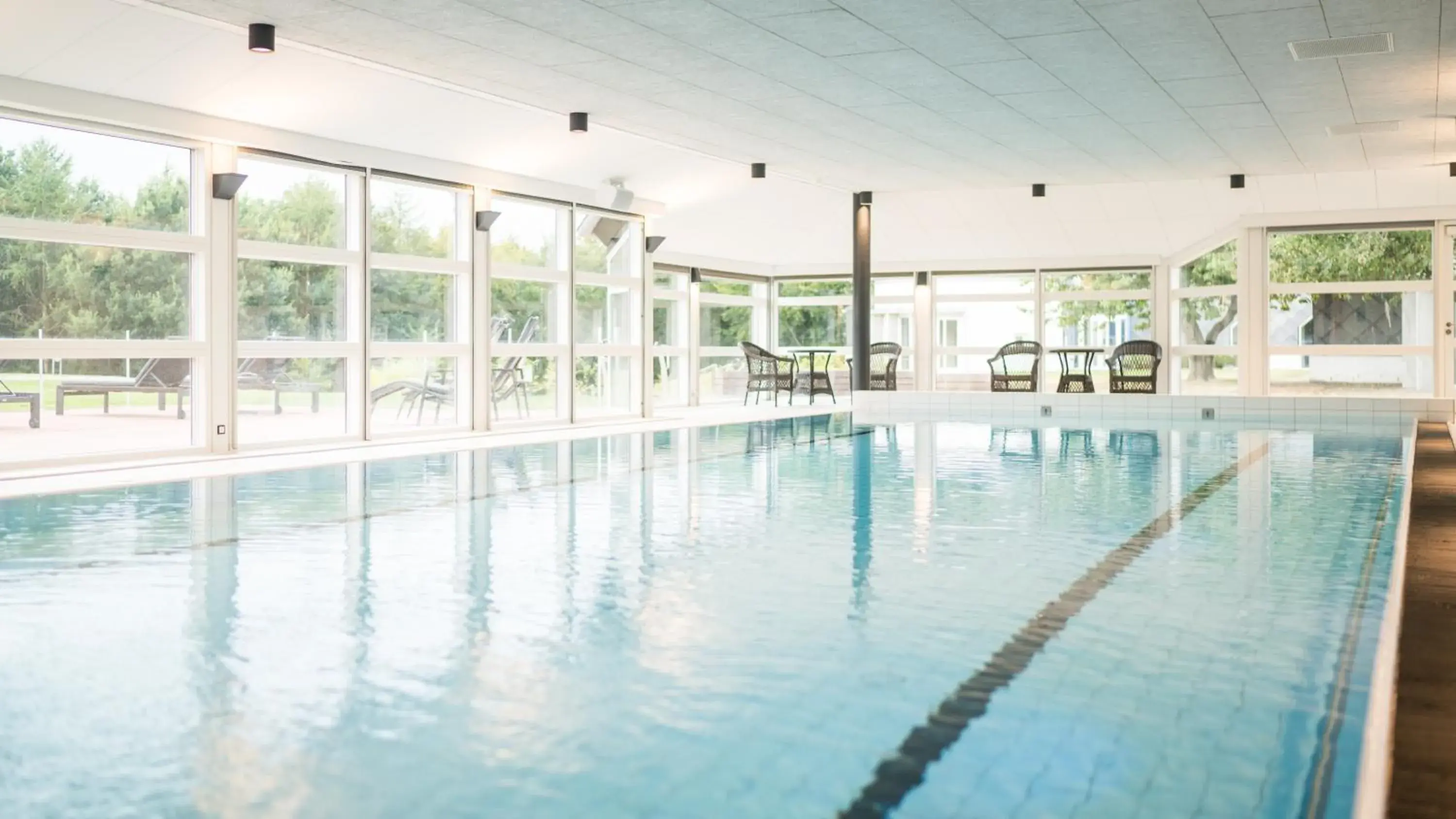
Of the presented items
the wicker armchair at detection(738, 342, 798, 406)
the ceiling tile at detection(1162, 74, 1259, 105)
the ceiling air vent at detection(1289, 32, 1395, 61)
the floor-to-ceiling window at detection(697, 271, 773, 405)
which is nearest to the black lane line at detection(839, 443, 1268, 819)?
the ceiling air vent at detection(1289, 32, 1395, 61)

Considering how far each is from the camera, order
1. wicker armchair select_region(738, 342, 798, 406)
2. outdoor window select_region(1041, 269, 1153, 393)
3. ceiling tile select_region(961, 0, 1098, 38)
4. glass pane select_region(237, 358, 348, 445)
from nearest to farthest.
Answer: ceiling tile select_region(961, 0, 1098, 38) → glass pane select_region(237, 358, 348, 445) → wicker armchair select_region(738, 342, 798, 406) → outdoor window select_region(1041, 269, 1153, 393)

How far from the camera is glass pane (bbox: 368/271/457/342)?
33.6ft

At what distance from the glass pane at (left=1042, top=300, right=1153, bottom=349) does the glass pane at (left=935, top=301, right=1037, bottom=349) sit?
0.28m

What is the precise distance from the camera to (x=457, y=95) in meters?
9.45

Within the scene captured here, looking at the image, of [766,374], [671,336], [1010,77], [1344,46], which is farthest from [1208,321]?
[1344,46]

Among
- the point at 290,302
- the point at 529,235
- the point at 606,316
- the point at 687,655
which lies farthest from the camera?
the point at 606,316

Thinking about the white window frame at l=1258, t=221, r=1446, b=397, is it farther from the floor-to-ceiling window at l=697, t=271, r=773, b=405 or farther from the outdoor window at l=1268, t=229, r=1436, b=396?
the floor-to-ceiling window at l=697, t=271, r=773, b=405

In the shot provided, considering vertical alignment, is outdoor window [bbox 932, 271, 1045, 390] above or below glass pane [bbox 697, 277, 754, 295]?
below

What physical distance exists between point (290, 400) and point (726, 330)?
965 centimetres

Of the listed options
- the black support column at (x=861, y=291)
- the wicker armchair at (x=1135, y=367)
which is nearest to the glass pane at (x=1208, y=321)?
the wicker armchair at (x=1135, y=367)

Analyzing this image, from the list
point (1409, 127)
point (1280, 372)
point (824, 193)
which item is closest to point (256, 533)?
point (1409, 127)

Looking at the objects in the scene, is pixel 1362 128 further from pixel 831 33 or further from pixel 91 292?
pixel 91 292

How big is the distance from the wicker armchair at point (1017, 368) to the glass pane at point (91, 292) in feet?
30.6

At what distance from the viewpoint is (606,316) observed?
43.3 ft
